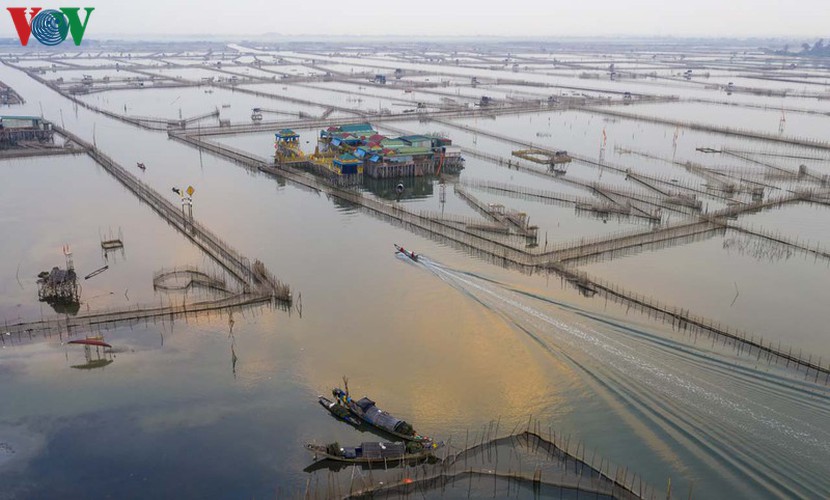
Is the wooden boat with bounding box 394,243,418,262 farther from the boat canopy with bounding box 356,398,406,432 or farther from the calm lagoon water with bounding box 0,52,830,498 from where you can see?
the boat canopy with bounding box 356,398,406,432

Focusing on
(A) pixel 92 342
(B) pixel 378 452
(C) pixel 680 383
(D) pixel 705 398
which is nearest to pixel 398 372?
(B) pixel 378 452

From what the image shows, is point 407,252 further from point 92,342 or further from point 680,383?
point 680,383

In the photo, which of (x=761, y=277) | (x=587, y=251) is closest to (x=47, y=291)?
(x=587, y=251)

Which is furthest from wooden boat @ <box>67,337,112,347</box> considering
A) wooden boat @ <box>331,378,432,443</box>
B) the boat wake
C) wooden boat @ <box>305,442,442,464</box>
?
the boat wake

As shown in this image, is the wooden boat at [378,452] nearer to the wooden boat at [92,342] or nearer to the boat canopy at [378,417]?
the boat canopy at [378,417]

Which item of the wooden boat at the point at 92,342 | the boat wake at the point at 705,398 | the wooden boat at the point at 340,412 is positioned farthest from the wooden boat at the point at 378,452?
the wooden boat at the point at 92,342
